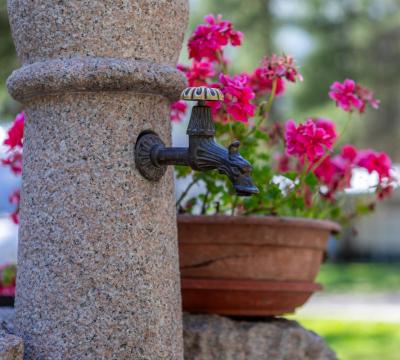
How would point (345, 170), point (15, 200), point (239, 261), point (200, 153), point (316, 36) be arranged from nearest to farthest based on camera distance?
point (200, 153), point (239, 261), point (345, 170), point (15, 200), point (316, 36)

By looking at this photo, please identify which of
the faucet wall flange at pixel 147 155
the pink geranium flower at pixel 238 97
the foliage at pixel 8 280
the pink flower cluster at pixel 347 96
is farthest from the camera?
the foliage at pixel 8 280

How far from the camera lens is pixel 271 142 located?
2.81 meters

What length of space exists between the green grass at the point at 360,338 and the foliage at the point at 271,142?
10.3 ft

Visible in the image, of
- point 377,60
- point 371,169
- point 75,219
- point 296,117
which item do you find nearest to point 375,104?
point 371,169

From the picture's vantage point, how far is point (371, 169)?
2.66 meters

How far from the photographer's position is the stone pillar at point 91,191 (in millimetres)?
1672

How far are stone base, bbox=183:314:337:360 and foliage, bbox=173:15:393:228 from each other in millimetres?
355

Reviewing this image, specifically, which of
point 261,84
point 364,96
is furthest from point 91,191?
point 364,96

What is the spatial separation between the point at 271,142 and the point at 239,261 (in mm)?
670

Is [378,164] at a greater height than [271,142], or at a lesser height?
lesser

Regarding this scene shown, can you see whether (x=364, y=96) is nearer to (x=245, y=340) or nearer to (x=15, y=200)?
(x=245, y=340)

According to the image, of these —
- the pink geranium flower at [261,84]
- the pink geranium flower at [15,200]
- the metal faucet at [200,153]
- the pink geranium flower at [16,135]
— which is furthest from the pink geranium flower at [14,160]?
the metal faucet at [200,153]

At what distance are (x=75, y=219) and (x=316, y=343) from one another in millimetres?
1047

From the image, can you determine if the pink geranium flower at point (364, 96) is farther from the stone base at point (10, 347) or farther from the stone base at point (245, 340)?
the stone base at point (10, 347)
